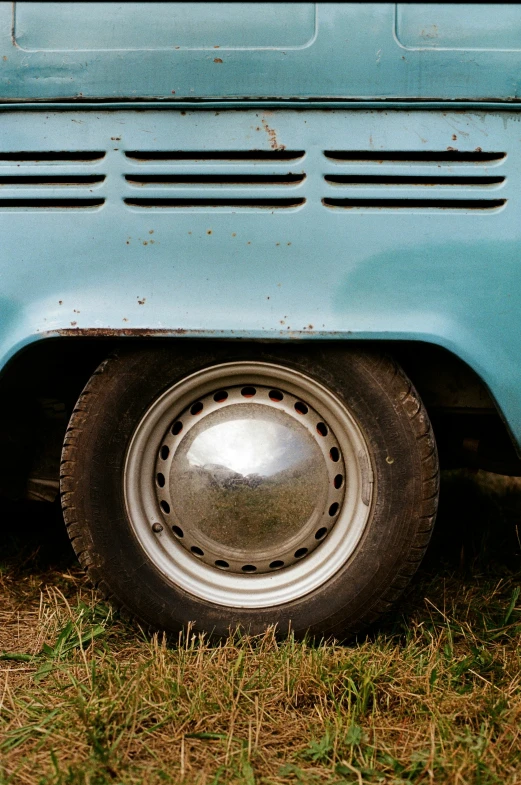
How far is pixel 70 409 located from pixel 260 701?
1039mm

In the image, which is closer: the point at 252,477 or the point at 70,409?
the point at 252,477

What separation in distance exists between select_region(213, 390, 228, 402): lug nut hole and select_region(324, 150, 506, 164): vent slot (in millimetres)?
651

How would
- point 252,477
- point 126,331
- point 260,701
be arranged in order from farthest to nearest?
point 252,477 < point 126,331 < point 260,701

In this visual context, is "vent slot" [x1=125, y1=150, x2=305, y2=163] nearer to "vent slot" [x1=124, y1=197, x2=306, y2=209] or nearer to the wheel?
"vent slot" [x1=124, y1=197, x2=306, y2=209]

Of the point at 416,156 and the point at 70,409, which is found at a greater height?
the point at 416,156

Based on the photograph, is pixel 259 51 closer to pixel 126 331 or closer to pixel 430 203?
pixel 430 203

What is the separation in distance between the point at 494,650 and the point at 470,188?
1.21 meters

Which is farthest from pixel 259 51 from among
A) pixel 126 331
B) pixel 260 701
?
pixel 260 701

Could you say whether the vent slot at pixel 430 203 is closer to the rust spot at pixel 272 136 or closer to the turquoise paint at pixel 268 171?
the turquoise paint at pixel 268 171

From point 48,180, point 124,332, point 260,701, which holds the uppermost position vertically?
point 48,180

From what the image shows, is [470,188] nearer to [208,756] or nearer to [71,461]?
[71,461]

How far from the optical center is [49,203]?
6.06 ft

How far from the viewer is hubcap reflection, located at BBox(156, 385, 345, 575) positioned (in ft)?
6.42

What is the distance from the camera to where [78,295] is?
72.2 inches
